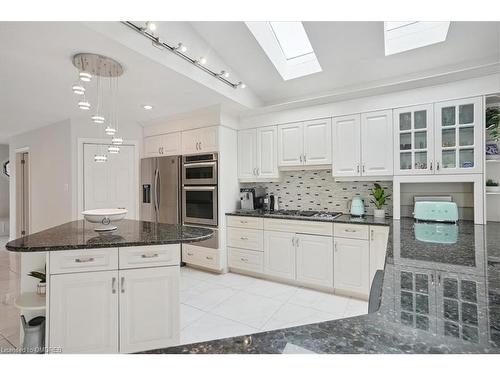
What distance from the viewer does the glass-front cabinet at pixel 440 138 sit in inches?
99.0

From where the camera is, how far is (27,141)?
509 cm

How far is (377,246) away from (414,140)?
1192mm

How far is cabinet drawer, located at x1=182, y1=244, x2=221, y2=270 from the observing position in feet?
12.2

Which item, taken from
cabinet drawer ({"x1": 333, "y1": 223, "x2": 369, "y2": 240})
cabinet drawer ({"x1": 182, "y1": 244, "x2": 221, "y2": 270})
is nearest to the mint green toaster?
cabinet drawer ({"x1": 333, "y1": 223, "x2": 369, "y2": 240})

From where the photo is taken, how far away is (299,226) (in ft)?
10.6

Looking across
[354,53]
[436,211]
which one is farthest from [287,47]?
[436,211]

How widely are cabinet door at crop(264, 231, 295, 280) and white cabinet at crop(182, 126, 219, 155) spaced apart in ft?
4.71

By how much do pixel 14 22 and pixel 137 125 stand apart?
276 cm

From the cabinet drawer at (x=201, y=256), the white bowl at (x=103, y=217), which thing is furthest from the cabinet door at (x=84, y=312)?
the cabinet drawer at (x=201, y=256)

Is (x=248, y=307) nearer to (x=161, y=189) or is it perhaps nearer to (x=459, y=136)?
(x=161, y=189)

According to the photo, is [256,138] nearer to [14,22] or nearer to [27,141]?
[14,22]

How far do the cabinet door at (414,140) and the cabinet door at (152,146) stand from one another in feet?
11.1

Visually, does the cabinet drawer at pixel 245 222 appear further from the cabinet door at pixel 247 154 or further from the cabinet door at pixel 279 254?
the cabinet door at pixel 247 154
